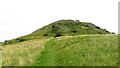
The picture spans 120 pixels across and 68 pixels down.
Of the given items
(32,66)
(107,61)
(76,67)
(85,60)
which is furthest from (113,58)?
(32,66)

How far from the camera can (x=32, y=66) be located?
24.1m

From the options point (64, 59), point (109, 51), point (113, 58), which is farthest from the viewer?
point (109, 51)

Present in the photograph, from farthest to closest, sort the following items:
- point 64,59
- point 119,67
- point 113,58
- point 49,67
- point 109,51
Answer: point 109,51, point 64,59, point 113,58, point 49,67, point 119,67

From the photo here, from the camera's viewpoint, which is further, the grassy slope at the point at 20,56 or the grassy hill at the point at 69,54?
the grassy slope at the point at 20,56

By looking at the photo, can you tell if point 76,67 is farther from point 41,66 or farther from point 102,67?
point 41,66

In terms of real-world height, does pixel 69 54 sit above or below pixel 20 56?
above

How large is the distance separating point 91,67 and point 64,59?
Answer: 271 inches

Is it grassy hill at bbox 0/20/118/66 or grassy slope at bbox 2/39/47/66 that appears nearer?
grassy hill at bbox 0/20/118/66

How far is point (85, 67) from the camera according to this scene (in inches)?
868

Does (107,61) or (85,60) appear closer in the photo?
(107,61)

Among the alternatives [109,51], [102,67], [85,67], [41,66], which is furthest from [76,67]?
[109,51]

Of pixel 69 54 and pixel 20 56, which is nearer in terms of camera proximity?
pixel 69 54

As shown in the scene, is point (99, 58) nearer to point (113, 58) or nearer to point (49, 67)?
point (113, 58)

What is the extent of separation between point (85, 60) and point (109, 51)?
6.28 m
